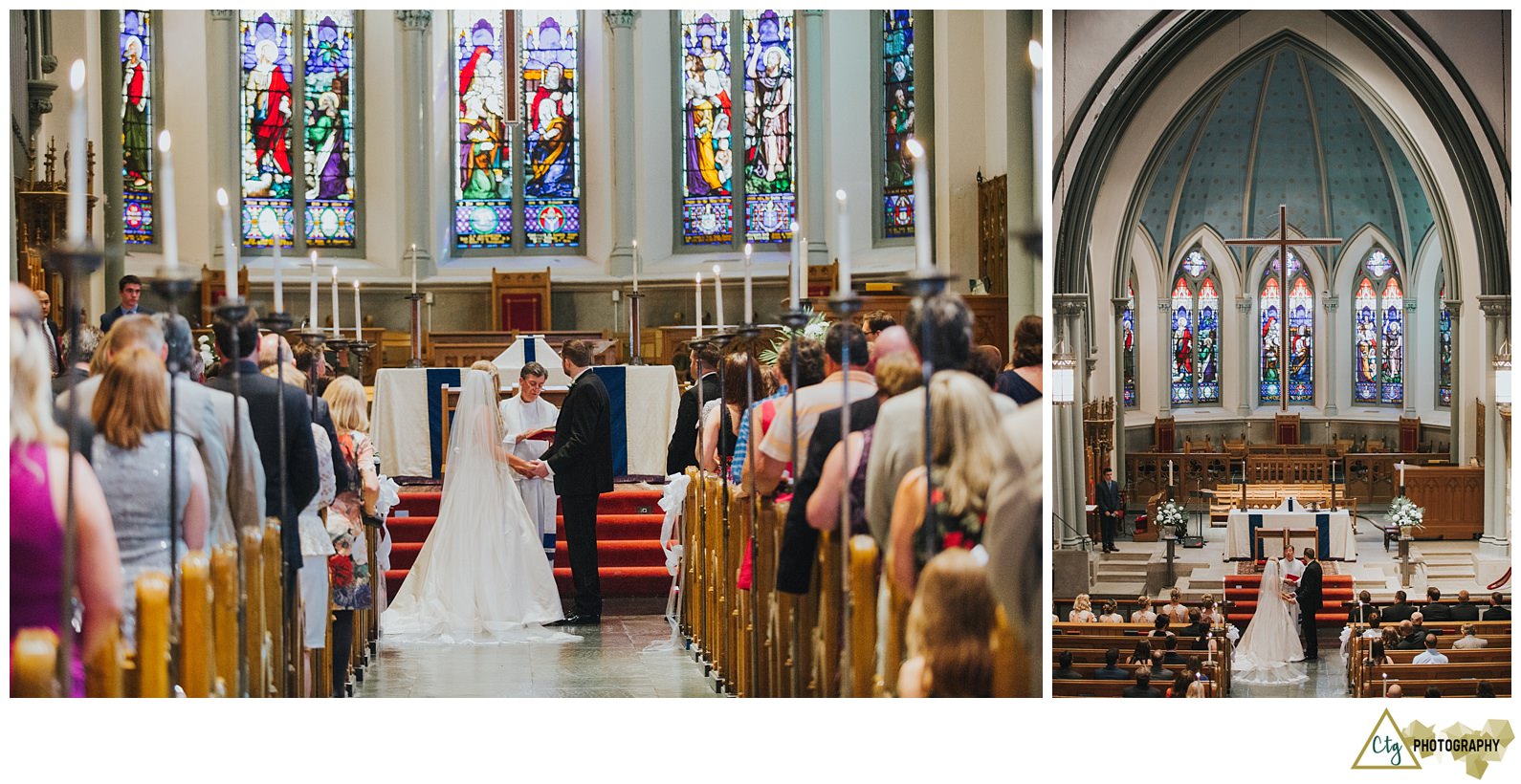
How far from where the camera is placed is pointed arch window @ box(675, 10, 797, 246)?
1309cm

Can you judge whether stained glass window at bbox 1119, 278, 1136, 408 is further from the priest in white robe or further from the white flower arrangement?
the priest in white robe

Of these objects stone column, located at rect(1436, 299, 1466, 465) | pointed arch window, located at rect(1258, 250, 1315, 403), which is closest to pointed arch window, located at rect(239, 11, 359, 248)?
stone column, located at rect(1436, 299, 1466, 465)

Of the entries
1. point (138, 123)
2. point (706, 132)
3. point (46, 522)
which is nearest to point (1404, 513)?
point (706, 132)

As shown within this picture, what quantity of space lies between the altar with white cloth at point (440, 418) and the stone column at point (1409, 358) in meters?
14.4

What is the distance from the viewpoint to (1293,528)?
13.8 meters

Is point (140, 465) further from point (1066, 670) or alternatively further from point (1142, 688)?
point (1066, 670)

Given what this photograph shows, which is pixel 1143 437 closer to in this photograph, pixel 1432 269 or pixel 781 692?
pixel 1432 269

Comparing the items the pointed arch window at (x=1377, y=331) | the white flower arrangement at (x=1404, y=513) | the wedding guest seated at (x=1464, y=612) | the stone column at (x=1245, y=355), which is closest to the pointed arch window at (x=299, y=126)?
the wedding guest seated at (x=1464, y=612)

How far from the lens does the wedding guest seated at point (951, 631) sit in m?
4.07

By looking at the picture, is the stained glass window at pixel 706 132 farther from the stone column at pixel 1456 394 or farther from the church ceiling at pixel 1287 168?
the stone column at pixel 1456 394

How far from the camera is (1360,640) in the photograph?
928 centimetres

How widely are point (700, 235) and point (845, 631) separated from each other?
9.29 m
